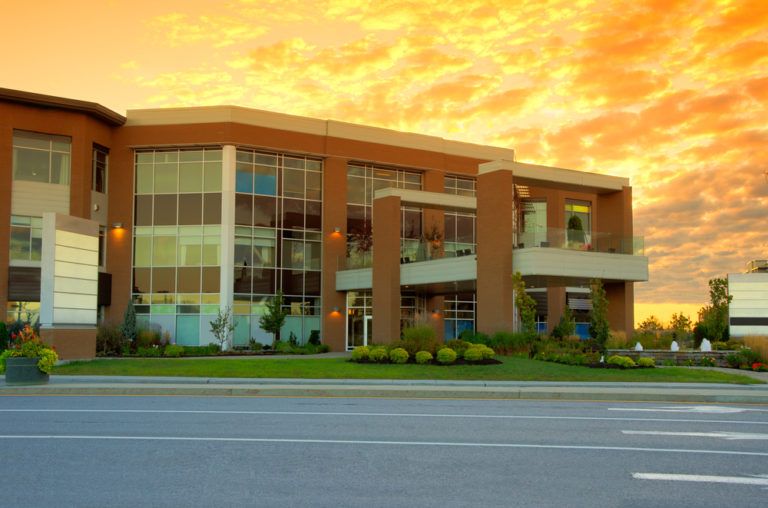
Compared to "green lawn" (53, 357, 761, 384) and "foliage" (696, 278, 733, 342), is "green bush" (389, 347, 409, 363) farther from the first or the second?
"foliage" (696, 278, 733, 342)

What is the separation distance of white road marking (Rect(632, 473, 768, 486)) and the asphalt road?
22 mm

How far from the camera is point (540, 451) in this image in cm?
1100

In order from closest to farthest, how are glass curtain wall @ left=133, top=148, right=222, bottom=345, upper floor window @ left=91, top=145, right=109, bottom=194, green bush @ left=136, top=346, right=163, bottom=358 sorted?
green bush @ left=136, top=346, right=163, bottom=358 → upper floor window @ left=91, top=145, right=109, bottom=194 → glass curtain wall @ left=133, top=148, right=222, bottom=345

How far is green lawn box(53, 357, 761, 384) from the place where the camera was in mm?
24562

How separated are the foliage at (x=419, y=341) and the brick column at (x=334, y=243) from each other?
20804mm

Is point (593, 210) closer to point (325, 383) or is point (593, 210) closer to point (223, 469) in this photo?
point (325, 383)

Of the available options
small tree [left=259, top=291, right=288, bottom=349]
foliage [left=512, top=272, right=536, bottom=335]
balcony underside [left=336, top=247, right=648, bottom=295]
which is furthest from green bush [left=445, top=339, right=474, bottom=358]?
small tree [left=259, top=291, right=288, bottom=349]

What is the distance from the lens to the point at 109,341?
43719 millimetres

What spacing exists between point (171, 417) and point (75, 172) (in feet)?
112

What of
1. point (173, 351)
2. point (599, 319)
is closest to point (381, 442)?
point (599, 319)

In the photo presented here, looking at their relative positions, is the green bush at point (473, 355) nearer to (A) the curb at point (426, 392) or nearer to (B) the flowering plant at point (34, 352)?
(A) the curb at point (426, 392)

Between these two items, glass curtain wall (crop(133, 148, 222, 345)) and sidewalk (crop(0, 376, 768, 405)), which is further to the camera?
glass curtain wall (crop(133, 148, 222, 345))

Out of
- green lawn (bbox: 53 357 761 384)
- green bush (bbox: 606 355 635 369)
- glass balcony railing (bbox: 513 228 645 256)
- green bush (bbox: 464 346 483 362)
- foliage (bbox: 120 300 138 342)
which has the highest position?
glass balcony railing (bbox: 513 228 645 256)

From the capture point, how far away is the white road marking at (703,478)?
29.6 ft
